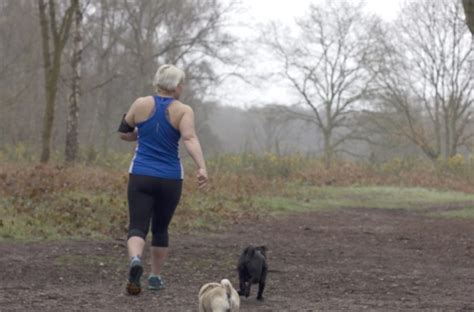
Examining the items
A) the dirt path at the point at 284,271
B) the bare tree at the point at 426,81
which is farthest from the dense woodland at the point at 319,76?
the dirt path at the point at 284,271

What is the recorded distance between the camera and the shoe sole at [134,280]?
20.8 ft

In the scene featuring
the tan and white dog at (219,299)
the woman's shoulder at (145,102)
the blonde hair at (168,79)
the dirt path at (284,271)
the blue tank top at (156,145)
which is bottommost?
the dirt path at (284,271)

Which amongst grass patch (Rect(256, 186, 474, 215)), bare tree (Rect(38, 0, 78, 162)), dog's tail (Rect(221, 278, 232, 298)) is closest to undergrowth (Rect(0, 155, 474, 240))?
grass patch (Rect(256, 186, 474, 215))

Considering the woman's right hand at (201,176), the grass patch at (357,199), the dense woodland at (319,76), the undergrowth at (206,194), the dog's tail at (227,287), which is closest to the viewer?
the dog's tail at (227,287)

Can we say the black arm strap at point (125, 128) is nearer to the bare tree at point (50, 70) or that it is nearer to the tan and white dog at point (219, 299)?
the tan and white dog at point (219, 299)

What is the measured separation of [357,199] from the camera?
2389cm

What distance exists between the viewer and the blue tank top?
657 cm

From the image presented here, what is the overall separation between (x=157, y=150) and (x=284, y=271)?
2788 mm

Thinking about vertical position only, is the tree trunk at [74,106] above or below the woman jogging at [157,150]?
above

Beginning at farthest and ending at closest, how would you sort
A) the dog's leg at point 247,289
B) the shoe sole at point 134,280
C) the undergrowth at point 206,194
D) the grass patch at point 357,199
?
the grass patch at point 357,199, the undergrowth at point 206,194, the dog's leg at point 247,289, the shoe sole at point 134,280

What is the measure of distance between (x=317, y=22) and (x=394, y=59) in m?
4.95

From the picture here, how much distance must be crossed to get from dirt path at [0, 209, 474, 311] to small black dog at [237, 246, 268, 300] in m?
0.13

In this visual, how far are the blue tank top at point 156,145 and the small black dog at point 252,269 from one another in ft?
2.85

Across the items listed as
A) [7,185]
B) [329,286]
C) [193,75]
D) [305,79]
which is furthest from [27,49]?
[329,286]
